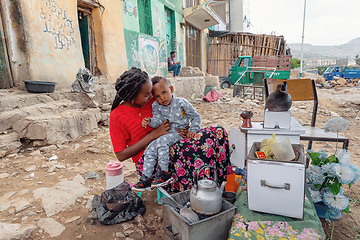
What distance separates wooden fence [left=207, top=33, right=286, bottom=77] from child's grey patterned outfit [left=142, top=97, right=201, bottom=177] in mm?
13622

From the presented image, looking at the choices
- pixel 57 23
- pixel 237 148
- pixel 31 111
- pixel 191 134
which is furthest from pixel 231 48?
pixel 191 134

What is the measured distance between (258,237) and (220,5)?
21174 mm

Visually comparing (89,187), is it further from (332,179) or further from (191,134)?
(332,179)

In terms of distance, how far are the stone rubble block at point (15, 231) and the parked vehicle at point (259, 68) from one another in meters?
9.19

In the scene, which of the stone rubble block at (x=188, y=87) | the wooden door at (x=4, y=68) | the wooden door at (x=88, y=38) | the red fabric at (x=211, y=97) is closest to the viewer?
the wooden door at (x=4, y=68)

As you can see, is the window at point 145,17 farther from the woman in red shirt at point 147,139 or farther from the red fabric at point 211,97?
the woman in red shirt at point 147,139

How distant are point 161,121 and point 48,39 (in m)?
3.68

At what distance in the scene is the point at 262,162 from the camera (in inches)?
57.0

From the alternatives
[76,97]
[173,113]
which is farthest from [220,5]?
[173,113]

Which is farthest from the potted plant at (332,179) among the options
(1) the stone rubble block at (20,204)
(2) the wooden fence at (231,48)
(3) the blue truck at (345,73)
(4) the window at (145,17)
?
(3) the blue truck at (345,73)

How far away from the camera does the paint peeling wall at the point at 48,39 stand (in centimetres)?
397

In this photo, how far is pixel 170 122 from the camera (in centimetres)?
218

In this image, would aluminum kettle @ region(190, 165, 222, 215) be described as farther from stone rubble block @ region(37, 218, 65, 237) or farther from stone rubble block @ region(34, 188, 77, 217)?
stone rubble block @ region(34, 188, 77, 217)

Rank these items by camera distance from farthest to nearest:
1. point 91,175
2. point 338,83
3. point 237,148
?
Answer: point 338,83
point 91,175
point 237,148
